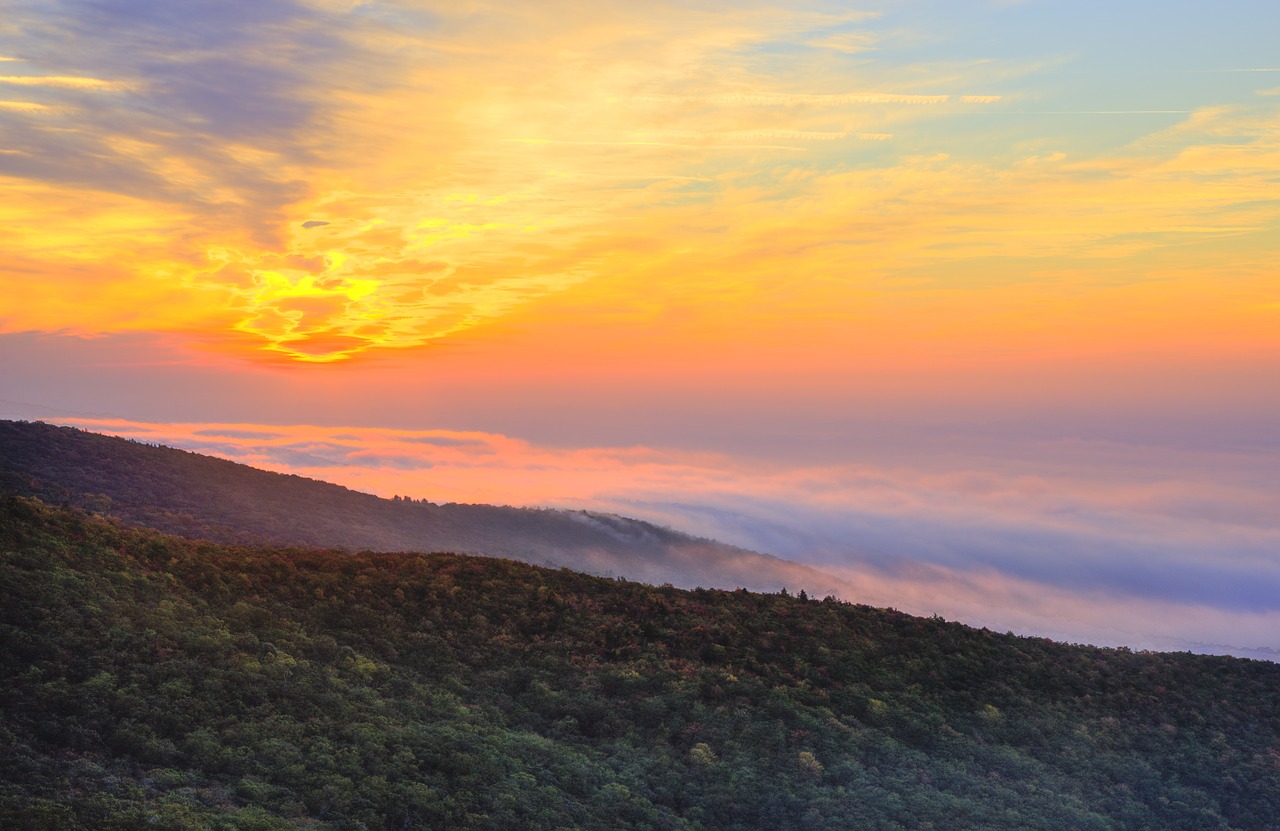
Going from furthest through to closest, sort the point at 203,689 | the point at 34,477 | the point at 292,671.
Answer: the point at 34,477 < the point at 292,671 < the point at 203,689

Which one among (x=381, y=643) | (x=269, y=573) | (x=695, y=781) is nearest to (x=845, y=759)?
(x=695, y=781)

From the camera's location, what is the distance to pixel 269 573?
29.3 meters

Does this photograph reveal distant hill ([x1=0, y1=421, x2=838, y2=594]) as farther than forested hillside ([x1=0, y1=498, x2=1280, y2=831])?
Yes

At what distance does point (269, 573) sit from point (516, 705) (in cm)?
1007

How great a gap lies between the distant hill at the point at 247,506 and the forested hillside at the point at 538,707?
20450 mm

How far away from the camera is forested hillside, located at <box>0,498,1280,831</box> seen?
18.1 m

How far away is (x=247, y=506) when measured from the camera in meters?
62.2

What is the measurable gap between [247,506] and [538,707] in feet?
146

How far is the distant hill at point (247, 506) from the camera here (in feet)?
171

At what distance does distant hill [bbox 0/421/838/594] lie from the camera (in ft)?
171

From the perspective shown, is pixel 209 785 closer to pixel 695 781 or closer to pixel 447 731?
pixel 447 731

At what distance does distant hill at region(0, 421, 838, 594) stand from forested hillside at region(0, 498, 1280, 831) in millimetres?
20450

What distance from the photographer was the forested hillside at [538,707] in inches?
713

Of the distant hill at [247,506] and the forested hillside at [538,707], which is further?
the distant hill at [247,506]
